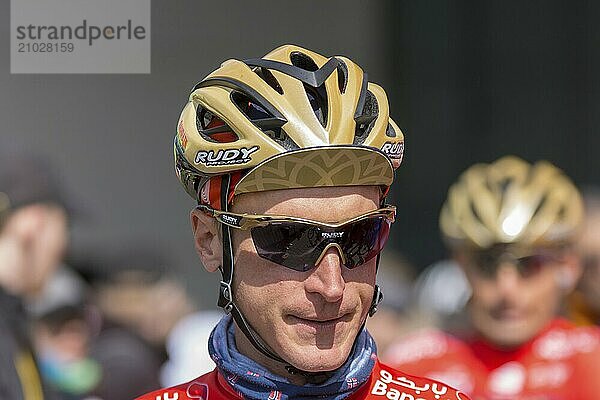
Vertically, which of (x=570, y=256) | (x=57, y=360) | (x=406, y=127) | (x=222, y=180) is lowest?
(x=57, y=360)

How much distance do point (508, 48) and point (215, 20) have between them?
1.60 metres

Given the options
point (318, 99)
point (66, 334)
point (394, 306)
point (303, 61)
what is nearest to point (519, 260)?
point (394, 306)

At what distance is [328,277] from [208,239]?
340mm

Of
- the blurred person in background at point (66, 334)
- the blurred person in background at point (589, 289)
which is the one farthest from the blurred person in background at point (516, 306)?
the blurred person in background at point (66, 334)

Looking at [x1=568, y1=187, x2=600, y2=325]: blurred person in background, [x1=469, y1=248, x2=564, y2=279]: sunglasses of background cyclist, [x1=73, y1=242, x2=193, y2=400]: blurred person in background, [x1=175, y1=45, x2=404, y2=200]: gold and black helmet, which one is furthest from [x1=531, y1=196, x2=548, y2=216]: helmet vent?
[x1=175, y1=45, x2=404, y2=200]: gold and black helmet

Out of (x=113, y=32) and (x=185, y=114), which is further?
(x=113, y=32)

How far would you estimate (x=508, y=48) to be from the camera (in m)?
6.61

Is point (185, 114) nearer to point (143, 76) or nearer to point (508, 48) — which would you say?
point (143, 76)

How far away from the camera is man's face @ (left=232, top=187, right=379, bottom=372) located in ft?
7.21

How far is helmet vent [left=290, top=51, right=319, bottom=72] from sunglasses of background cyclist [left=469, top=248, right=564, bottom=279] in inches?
116

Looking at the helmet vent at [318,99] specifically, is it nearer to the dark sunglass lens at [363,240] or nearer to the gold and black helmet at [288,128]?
the gold and black helmet at [288,128]

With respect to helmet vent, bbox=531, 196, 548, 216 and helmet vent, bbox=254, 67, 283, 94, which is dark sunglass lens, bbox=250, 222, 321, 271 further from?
helmet vent, bbox=531, 196, 548, 216

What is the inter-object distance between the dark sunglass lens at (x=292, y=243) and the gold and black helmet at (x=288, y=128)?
8 centimetres

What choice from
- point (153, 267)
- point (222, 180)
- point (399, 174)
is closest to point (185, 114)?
point (222, 180)
